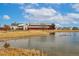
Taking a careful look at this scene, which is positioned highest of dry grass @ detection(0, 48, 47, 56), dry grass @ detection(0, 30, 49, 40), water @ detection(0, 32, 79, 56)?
dry grass @ detection(0, 30, 49, 40)

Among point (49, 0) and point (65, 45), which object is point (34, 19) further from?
point (65, 45)

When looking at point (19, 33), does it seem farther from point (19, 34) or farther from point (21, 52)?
point (21, 52)

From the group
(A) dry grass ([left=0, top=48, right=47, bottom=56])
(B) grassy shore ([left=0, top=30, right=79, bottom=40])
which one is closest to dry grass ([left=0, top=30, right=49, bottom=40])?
(B) grassy shore ([left=0, top=30, right=79, bottom=40])

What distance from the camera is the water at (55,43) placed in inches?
126

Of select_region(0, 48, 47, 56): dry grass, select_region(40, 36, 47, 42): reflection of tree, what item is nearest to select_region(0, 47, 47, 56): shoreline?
select_region(0, 48, 47, 56): dry grass

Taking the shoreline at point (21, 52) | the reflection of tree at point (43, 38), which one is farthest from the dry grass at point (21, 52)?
the reflection of tree at point (43, 38)

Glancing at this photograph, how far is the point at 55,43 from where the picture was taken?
3246mm

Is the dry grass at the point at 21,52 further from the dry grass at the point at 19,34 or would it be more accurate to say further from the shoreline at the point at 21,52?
the dry grass at the point at 19,34

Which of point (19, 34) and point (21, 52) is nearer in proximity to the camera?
point (21, 52)

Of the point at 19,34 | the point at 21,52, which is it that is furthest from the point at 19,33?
the point at 21,52

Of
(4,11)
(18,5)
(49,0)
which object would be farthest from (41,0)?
(4,11)

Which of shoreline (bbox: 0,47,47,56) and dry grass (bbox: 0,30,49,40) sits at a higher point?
dry grass (bbox: 0,30,49,40)

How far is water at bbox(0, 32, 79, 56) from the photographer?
3201mm

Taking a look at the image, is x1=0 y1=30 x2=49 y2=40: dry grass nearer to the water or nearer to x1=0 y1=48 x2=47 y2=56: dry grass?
the water
